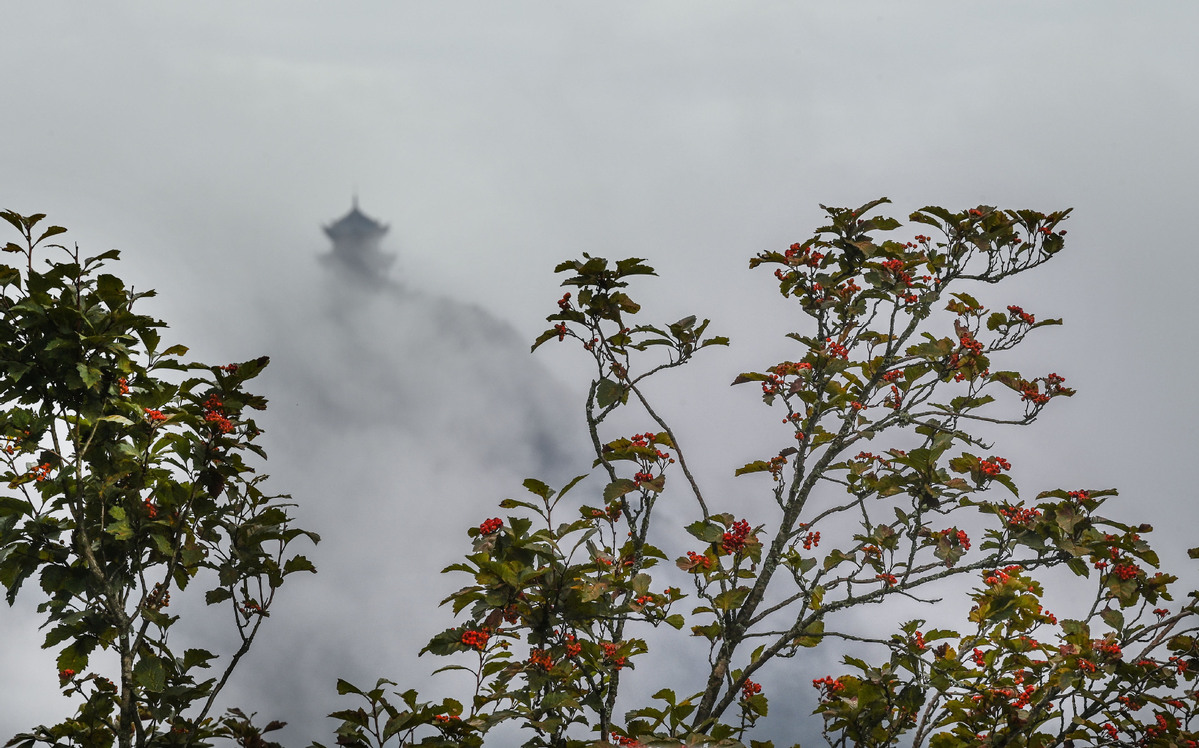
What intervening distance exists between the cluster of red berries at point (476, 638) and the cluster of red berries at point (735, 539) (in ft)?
5.48

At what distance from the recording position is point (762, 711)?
6.84 meters

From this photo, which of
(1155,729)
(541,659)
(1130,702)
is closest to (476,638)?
Answer: (541,659)

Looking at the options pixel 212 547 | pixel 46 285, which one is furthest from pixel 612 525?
pixel 46 285

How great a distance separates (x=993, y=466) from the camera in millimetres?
6672

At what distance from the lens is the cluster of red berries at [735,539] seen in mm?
6074

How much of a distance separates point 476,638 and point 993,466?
376cm

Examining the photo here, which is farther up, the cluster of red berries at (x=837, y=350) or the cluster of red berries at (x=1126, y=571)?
the cluster of red berries at (x=837, y=350)

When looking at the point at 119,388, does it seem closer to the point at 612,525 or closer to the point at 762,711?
the point at 612,525

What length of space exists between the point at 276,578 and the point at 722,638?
115 inches

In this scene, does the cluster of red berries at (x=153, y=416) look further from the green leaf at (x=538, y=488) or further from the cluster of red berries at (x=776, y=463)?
the cluster of red berries at (x=776, y=463)

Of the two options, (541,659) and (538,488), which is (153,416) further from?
(541,659)

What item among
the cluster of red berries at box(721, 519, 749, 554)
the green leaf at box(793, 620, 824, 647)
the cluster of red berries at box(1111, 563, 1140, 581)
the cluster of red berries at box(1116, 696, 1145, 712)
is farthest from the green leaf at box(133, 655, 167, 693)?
the cluster of red berries at box(1111, 563, 1140, 581)

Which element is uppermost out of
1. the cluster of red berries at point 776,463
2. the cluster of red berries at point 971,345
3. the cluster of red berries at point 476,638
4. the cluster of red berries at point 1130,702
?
the cluster of red berries at point 971,345

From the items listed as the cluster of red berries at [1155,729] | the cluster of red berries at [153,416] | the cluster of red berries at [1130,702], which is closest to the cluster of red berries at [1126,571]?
the cluster of red berries at [1130,702]
